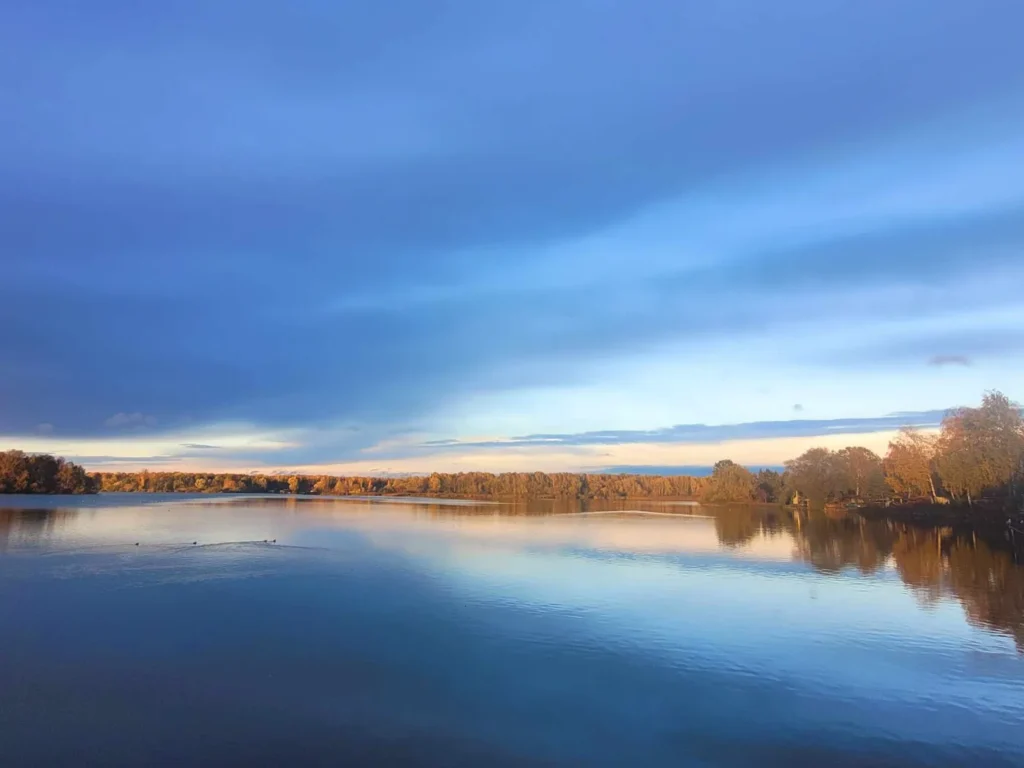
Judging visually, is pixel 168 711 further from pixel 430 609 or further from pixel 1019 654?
pixel 1019 654

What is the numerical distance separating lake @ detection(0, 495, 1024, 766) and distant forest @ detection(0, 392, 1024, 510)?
2963 centimetres

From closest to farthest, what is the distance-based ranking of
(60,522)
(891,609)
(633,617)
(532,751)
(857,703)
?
(532,751), (857,703), (633,617), (891,609), (60,522)

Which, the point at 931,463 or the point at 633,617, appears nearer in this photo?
the point at 633,617

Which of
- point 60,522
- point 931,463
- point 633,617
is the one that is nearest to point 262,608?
point 633,617

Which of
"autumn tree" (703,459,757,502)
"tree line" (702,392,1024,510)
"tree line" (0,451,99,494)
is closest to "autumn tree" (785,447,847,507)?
"tree line" (702,392,1024,510)

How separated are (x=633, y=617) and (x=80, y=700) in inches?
575

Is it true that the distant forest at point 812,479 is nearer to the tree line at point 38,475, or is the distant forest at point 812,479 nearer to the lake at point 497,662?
the tree line at point 38,475

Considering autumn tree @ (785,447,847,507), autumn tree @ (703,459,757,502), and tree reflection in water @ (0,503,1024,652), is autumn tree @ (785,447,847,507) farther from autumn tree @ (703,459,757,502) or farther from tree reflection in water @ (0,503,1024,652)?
tree reflection in water @ (0,503,1024,652)

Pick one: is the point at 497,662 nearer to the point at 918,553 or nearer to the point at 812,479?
the point at 918,553

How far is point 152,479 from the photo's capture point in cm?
17700

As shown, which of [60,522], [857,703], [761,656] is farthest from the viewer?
[60,522]

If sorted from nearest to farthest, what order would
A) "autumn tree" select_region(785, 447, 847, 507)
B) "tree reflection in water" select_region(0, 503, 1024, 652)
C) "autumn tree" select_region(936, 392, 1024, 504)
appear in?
"tree reflection in water" select_region(0, 503, 1024, 652) → "autumn tree" select_region(936, 392, 1024, 504) → "autumn tree" select_region(785, 447, 847, 507)

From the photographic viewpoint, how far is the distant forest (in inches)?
2149

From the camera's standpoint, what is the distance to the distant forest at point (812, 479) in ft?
179
